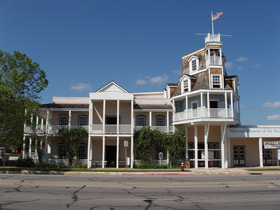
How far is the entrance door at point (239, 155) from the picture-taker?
29031 millimetres

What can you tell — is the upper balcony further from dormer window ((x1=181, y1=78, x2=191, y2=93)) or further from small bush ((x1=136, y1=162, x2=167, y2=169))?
small bush ((x1=136, y1=162, x2=167, y2=169))

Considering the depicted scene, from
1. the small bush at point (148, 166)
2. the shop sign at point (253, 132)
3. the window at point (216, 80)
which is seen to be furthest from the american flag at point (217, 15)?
the small bush at point (148, 166)

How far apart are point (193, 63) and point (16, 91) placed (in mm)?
18662

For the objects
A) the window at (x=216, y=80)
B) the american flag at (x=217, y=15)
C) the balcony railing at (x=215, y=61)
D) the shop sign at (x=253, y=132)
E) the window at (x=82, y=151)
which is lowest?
the window at (x=82, y=151)

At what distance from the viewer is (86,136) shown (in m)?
27.2

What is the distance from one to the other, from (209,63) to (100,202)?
21.8 metres

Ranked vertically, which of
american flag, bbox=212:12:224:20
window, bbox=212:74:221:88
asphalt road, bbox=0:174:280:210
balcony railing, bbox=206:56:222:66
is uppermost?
american flag, bbox=212:12:224:20

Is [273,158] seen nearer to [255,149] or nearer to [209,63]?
[255,149]

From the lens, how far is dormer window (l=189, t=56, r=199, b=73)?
29859 millimetres

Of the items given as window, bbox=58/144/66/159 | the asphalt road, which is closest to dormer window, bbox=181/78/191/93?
window, bbox=58/144/66/159

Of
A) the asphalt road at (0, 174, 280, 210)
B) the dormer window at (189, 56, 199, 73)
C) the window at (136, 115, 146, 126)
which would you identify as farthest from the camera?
the dormer window at (189, 56, 199, 73)

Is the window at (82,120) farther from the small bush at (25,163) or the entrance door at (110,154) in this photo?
the small bush at (25,163)

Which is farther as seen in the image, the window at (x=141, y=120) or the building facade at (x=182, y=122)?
the window at (x=141, y=120)

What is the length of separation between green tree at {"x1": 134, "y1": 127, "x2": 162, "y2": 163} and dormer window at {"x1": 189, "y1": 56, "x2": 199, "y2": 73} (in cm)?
864
